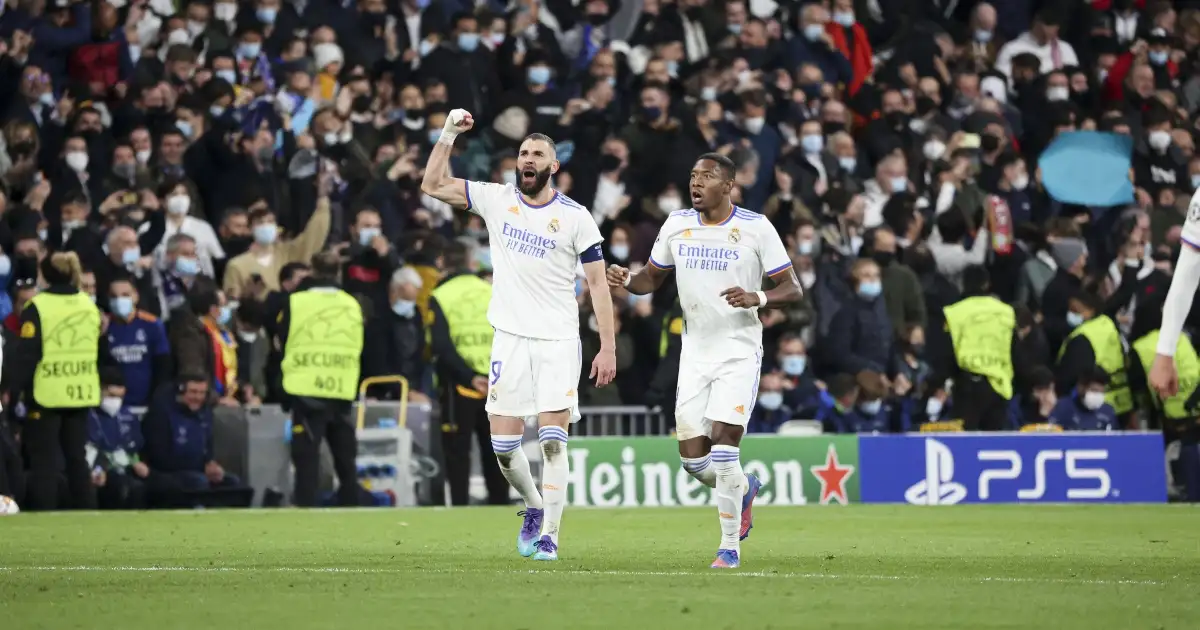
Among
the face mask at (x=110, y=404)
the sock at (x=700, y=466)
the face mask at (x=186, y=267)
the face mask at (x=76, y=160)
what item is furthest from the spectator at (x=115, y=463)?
the sock at (x=700, y=466)

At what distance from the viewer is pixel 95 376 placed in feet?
61.5

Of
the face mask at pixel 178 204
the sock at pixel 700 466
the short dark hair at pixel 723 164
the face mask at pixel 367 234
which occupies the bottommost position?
the sock at pixel 700 466

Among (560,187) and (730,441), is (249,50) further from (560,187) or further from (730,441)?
(730,441)

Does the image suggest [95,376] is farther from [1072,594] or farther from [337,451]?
[1072,594]

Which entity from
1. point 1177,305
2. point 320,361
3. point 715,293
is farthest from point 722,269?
point 320,361

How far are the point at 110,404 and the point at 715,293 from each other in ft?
29.1

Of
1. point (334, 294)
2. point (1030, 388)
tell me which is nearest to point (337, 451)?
point (334, 294)

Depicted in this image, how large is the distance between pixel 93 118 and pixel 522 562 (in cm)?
1158

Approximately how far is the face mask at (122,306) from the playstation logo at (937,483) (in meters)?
7.84

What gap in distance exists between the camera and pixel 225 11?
77.9ft

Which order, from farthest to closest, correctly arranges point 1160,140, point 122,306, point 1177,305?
point 1160,140, point 122,306, point 1177,305

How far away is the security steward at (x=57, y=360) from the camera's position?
18.5 m

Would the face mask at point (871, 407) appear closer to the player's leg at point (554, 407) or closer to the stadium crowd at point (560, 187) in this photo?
the stadium crowd at point (560, 187)

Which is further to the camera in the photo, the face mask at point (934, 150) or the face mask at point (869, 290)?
the face mask at point (934, 150)
